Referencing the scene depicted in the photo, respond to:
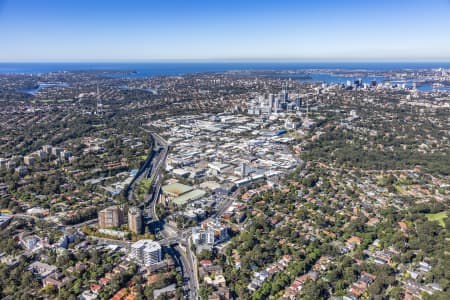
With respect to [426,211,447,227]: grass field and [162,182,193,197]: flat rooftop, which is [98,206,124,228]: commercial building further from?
[426,211,447,227]: grass field

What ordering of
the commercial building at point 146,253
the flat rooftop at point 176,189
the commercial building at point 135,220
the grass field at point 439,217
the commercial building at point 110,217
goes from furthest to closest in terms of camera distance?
1. the flat rooftop at point 176,189
2. the grass field at point 439,217
3. the commercial building at point 110,217
4. the commercial building at point 135,220
5. the commercial building at point 146,253

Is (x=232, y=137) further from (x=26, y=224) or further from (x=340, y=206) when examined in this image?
(x=26, y=224)

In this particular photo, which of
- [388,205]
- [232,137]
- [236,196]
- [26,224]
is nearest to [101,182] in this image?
[26,224]

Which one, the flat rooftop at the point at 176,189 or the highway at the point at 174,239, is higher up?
the flat rooftop at the point at 176,189

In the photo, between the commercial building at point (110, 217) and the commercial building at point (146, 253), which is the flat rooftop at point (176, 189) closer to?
the commercial building at point (110, 217)

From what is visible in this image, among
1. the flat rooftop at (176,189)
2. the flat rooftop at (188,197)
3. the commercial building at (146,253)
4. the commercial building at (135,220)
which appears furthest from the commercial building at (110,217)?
the flat rooftop at (176,189)

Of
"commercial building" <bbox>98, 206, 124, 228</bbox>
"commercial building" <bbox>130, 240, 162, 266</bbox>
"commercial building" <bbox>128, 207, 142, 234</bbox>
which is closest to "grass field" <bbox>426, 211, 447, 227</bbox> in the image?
"commercial building" <bbox>130, 240, 162, 266</bbox>
